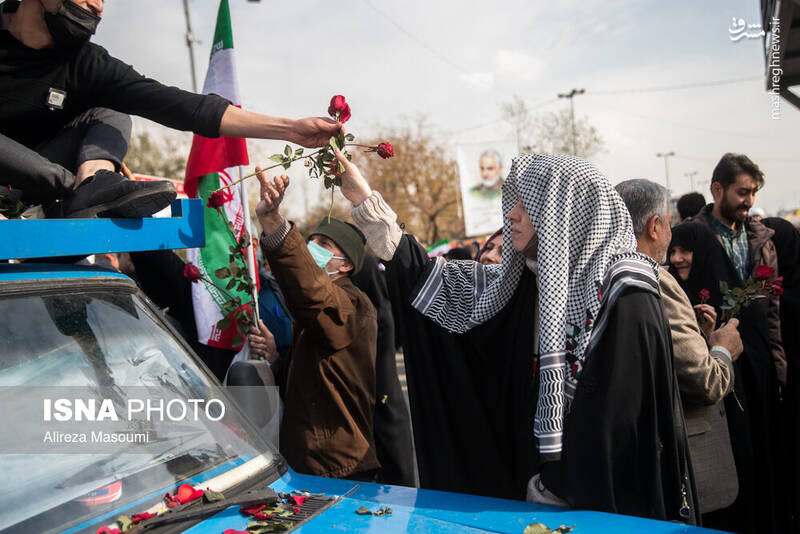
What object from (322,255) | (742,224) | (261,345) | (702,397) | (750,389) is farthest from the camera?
(742,224)

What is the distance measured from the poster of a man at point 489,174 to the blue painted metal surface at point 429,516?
10.6m

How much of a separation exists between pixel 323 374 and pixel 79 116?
1.45 metres

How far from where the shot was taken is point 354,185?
2.50 m

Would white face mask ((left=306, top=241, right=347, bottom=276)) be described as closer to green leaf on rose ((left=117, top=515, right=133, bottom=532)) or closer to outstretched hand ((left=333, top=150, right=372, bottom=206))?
outstretched hand ((left=333, top=150, right=372, bottom=206))

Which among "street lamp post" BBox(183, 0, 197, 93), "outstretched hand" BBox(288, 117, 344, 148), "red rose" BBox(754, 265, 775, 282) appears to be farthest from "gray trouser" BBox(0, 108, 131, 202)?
"street lamp post" BBox(183, 0, 197, 93)

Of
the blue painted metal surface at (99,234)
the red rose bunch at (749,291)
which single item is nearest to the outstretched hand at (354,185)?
the blue painted metal surface at (99,234)

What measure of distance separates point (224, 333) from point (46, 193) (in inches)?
73.1

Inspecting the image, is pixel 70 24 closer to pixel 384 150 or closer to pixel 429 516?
pixel 384 150

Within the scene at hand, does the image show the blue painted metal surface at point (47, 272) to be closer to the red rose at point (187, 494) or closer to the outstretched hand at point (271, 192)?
the red rose at point (187, 494)

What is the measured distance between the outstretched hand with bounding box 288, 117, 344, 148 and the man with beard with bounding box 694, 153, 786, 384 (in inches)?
124

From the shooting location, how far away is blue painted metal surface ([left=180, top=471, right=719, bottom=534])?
5.12ft

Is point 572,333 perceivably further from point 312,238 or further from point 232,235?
point 232,235

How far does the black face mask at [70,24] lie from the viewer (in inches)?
79.0

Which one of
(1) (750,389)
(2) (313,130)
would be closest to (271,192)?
(2) (313,130)
